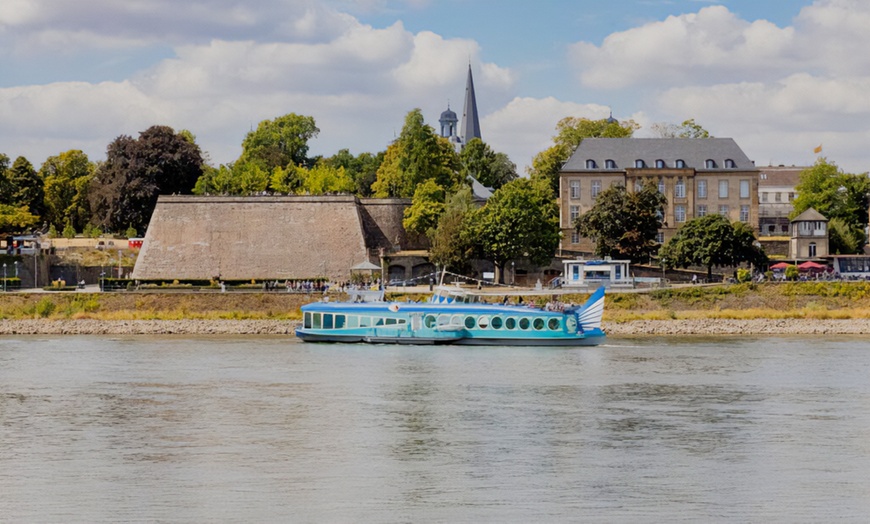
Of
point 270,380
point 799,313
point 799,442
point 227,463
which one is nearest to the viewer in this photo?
point 227,463

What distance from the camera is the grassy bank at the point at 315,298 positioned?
6100cm

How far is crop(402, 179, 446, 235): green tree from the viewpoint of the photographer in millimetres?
80562

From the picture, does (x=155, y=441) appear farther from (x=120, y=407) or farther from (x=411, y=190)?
(x=411, y=190)

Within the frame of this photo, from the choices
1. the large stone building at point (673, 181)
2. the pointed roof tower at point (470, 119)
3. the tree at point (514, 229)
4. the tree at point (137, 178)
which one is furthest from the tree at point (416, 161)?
the pointed roof tower at point (470, 119)

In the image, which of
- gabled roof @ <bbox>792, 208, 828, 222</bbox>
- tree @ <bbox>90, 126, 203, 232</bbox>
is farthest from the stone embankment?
tree @ <bbox>90, 126, 203, 232</bbox>

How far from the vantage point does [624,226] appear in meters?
75.1

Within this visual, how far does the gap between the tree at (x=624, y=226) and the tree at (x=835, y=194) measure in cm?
2321

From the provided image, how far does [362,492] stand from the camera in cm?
2188

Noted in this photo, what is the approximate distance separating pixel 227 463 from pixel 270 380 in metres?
13.5

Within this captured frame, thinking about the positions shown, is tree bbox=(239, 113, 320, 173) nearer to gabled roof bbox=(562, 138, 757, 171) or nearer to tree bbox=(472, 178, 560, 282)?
gabled roof bbox=(562, 138, 757, 171)

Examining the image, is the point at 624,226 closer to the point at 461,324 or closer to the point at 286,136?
the point at 461,324

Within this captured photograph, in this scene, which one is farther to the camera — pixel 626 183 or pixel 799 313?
pixel 626 183

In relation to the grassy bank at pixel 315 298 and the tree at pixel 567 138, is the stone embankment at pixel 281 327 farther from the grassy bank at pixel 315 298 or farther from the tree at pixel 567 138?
the tree at pixel 567 138

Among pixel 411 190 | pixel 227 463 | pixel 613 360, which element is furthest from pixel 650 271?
pixel 227 463
